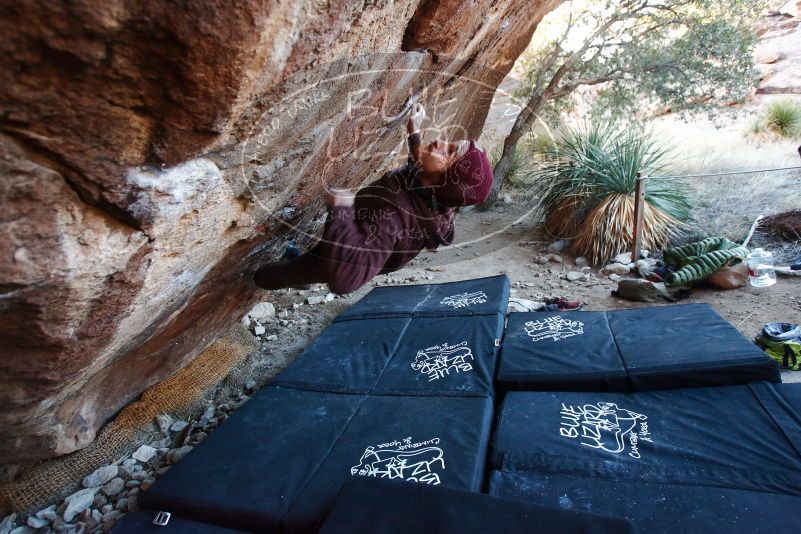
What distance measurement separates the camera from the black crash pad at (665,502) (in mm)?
1692

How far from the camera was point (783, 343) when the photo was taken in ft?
10.2

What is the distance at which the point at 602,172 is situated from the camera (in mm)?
5824

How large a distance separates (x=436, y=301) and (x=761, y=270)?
2976mm

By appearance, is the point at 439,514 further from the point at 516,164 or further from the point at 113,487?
the point at 516,164

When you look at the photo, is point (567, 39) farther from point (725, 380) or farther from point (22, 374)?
point (22, 374)

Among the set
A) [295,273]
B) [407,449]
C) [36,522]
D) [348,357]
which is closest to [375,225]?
[295,273]

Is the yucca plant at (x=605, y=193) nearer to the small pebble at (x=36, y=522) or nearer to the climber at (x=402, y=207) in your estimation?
the climber at (x=402, y=207)

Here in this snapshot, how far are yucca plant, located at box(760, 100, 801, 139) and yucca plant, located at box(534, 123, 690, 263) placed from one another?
3480mm

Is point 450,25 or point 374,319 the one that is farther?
point 374,319

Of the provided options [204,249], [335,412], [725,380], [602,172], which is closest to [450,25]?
[204,249]

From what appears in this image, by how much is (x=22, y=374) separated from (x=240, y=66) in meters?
1.45

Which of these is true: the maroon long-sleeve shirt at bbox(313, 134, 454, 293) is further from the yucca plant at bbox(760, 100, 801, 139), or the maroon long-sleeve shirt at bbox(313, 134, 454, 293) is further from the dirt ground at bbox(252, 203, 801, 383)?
the yucca plant at bbox(760, 100, 801, 139)

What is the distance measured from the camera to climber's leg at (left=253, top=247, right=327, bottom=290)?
2527mm

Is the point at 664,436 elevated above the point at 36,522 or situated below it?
above
